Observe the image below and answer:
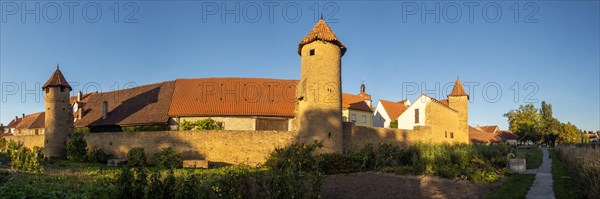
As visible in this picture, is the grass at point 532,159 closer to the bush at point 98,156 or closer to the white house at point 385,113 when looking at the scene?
the white house at point 385,113

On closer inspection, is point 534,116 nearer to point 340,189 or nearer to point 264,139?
point 264,139

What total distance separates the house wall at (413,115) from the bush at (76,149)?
99.3 ft

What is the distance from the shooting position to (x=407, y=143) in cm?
3144

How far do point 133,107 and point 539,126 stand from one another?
61.8 metres

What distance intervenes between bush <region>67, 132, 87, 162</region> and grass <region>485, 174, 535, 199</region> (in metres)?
26.2

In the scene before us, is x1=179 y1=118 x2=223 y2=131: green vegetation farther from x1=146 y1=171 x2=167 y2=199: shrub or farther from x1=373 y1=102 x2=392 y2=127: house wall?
x1=373 y1=102 x2=392 y2=127: house wall

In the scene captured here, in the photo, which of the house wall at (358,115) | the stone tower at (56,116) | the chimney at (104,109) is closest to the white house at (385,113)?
the house wall at (358,115)

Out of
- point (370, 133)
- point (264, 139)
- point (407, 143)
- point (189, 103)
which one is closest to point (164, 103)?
point (189, 103)

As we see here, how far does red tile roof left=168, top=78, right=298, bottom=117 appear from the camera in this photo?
106 ft

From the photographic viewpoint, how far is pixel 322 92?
80.5 feet

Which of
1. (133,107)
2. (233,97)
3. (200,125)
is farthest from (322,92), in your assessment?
(133,107)

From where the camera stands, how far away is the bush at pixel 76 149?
1148 inches

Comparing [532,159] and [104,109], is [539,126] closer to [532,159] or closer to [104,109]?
[532,159]

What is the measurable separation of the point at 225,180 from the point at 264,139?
51.9 ft
